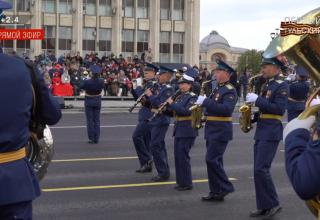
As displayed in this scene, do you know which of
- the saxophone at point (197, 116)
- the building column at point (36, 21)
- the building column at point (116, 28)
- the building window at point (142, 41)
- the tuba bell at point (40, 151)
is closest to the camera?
the tuba bell at point (40, 151)

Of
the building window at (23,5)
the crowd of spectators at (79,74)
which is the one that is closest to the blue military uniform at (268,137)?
the crowd of spectators at (79,74)

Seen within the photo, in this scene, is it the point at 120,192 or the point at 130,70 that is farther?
the point at 130,70

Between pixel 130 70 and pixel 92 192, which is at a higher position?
pixel 130 70

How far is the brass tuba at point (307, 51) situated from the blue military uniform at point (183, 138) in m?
5.57

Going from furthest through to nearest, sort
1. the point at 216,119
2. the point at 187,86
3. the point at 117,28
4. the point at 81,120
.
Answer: the point at 117,28 < the point at 81,120 < the point at 187,86 < the point at 216,119

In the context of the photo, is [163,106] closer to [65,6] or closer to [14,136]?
[14,136]

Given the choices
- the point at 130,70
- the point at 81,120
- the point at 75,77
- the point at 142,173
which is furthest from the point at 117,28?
the point at 142,173

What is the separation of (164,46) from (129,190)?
47881 mm

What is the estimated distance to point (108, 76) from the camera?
105 ft

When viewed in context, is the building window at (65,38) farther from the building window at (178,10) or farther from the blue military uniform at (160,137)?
the blue military uniform at (160,137)

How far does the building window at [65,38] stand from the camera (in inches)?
2009

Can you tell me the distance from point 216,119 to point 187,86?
3.24 ft

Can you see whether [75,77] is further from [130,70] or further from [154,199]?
[154,199]

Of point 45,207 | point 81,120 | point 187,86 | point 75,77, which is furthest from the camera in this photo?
point 75,77
